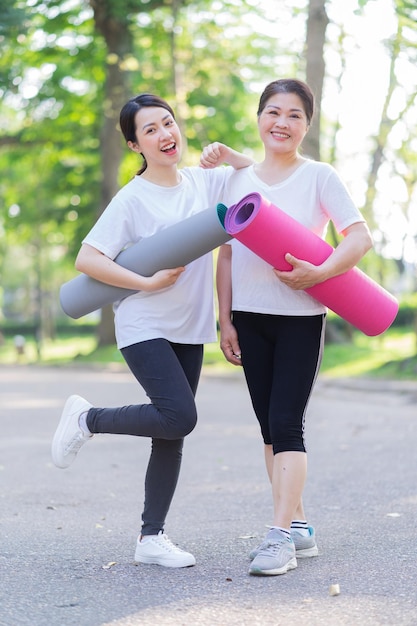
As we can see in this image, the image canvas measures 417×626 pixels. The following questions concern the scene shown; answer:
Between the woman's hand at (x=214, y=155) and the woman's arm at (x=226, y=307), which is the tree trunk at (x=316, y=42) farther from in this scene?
the woman's arm at (x=226, y=307)

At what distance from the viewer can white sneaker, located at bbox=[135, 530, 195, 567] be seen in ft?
13.6

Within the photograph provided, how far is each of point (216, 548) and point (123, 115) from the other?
187cm

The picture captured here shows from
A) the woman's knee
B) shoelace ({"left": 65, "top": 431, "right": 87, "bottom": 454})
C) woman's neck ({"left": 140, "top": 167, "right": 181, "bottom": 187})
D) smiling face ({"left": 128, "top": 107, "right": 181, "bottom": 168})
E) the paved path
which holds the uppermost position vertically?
smiling face ({"left": 128, "top": 107, "right": 181, "bottom": 168})

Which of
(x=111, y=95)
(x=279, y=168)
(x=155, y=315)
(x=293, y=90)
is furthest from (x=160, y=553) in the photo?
(x=111, y=95)

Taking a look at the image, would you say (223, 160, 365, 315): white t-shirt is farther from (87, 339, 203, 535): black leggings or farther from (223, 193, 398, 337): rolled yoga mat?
(87, 339, 203, 535): black leggings

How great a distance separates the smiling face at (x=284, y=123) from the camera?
13.9 ft

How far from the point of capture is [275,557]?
3967 millimetres

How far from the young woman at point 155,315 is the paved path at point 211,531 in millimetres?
400

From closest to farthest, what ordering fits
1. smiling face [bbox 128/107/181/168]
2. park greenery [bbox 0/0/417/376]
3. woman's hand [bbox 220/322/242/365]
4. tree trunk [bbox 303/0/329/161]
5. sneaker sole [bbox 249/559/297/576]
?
sneaker sole [bbox 249/559/297/576], smiling face [bbox 128/107/181/168], woman's hand [bbox 220/322/242/365], tree trunk [bbox 303/0/329/161], park greenery [bbox 0/0/417/376]

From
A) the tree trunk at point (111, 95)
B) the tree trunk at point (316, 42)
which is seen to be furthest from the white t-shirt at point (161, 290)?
the tree trunk at point (111, 95)

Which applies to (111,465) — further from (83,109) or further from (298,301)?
(83,109)

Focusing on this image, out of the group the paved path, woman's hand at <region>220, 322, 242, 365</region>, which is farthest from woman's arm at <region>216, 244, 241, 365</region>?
the paved path

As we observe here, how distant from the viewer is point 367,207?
2505 cm

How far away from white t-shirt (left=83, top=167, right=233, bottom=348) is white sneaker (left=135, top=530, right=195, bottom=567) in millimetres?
791
